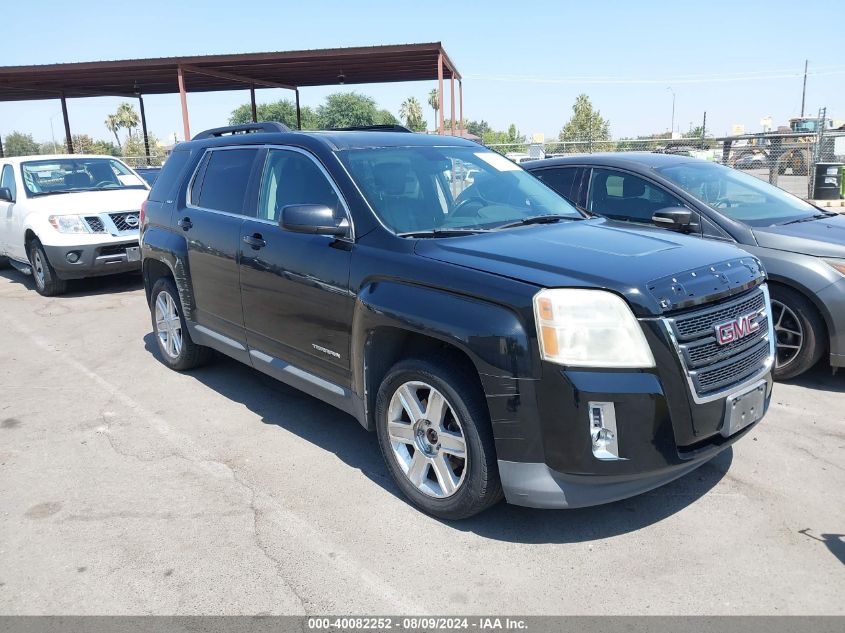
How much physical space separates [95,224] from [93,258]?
488 mm

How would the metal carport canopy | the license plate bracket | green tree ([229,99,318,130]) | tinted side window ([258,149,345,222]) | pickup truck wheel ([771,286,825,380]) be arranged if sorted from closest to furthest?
the license plate bracket, tinted side window ([258,149,345,222]), pickup truck wheel ([771,286,825,380]), the metal carport canopy, green tree ([229,99,318,130])

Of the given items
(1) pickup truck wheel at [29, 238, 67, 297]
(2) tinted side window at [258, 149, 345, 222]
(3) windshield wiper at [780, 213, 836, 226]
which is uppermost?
(2) tinted side window at [258, 149, 345, 222]

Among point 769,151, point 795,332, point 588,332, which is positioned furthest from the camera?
point 769,151

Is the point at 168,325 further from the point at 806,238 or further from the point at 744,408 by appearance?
the point at 806,238

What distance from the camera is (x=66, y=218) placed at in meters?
9.20

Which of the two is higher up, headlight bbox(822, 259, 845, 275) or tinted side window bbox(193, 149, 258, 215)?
tinted side window bbox(193, 149, 258, 215)

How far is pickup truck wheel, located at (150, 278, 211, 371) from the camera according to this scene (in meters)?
5.77

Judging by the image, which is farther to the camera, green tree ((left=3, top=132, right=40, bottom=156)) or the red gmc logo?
green tree ((left=3, top=132, right=40, bottom=156))

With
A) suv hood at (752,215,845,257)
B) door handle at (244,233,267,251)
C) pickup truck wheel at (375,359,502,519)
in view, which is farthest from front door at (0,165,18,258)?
suv hood at (752,215,845,257)

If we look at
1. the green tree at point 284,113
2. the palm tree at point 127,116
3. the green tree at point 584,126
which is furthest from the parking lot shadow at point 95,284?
the palm tree at point 127,116

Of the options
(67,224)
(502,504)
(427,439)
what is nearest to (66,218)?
(67,224)

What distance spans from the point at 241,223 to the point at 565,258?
94.2 inches

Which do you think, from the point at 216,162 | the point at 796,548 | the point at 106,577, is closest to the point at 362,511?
the point at 106,577

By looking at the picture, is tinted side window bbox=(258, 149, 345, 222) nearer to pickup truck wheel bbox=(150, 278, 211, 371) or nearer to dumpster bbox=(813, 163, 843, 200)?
pickup truck wheel bbox=(150, 278, 211, 371)
